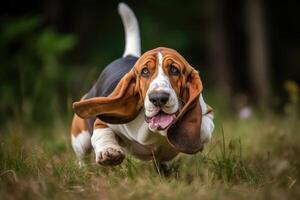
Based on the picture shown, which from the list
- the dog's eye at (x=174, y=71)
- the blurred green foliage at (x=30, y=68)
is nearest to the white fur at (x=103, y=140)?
the dog's eye at (x=174, y=71)

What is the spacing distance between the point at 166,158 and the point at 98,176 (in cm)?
61

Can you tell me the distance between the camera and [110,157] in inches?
201

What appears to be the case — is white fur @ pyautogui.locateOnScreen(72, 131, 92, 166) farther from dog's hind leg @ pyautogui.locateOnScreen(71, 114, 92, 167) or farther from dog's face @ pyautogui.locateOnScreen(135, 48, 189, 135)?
dog's face @ pyautogui.locateOnScreen(135, 48, 189, 135)

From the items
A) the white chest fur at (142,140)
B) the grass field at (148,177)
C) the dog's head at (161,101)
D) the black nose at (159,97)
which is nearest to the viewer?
the grass field at (148,177)

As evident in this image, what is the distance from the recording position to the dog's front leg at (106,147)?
512 cm

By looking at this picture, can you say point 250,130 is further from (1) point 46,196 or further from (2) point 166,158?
(1) point 46,196

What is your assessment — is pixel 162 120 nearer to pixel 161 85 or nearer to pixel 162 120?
pixel 162 120

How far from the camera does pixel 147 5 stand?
15984mm

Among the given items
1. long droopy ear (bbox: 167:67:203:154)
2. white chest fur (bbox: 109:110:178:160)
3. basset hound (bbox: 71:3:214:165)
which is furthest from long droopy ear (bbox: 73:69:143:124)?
long droopy ear (bbox: 167:67:203:154)

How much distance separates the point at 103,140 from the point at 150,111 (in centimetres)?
63

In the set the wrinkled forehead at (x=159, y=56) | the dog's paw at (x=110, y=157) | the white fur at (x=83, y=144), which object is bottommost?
the white fur at (x=83, y=144)

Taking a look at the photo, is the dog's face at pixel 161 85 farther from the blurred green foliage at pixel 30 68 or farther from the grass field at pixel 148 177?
the blurred green foliage at pixel 30 68

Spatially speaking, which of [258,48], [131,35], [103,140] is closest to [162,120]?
[103,140]

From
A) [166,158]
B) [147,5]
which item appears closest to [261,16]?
[147,5]
